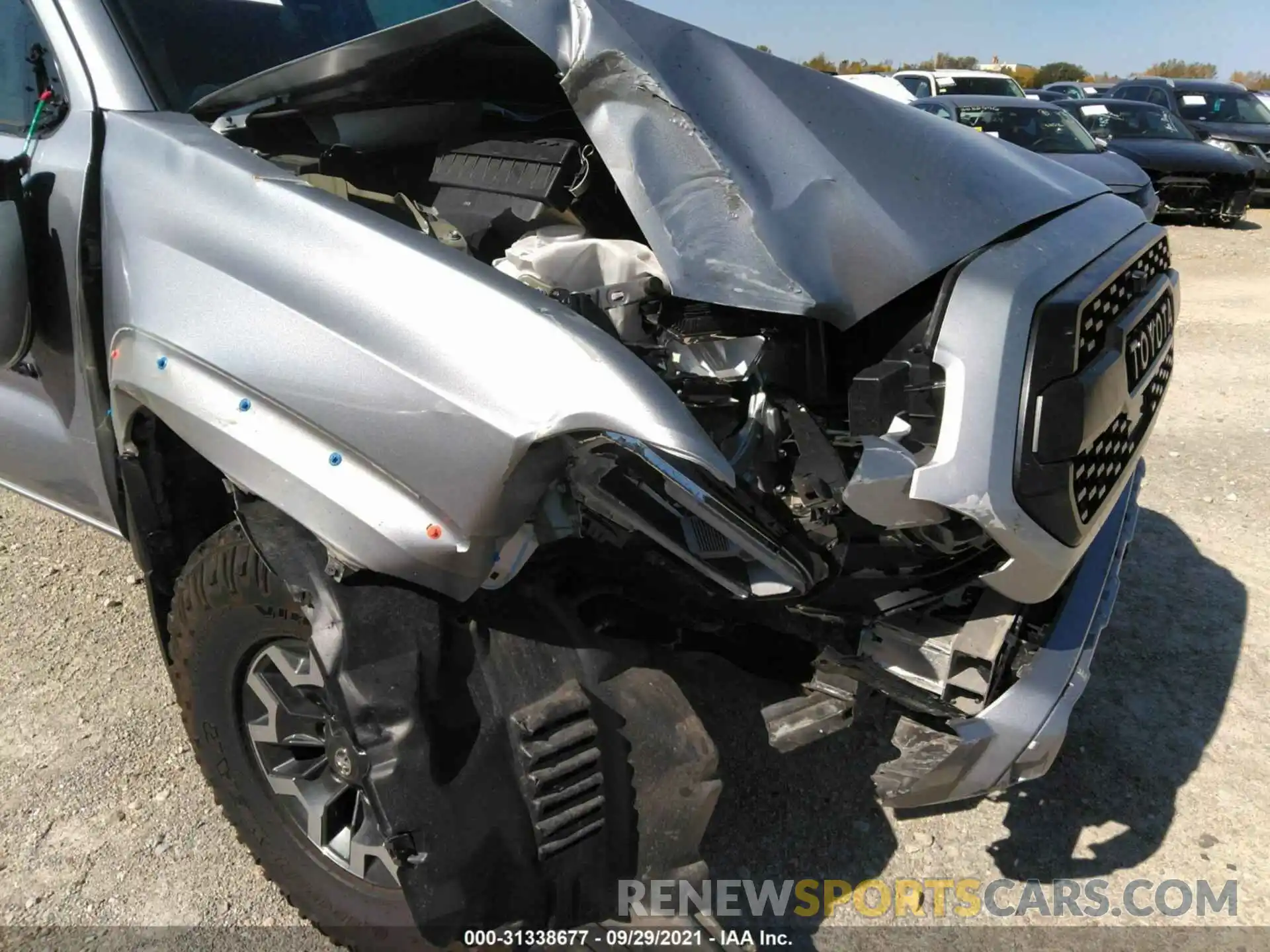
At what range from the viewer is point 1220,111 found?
548 inches

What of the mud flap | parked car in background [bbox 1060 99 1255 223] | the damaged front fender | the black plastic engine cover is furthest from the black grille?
parked car in background [bbox 1060 99 1255 223]

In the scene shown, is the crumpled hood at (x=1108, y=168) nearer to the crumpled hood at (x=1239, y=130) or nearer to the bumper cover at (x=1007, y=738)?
the crumpled hood at (x=1239, y=130)

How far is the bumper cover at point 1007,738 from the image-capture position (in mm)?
1982

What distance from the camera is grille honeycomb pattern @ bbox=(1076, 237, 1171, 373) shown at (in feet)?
5.92

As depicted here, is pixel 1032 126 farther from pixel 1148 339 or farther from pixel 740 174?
pixel 740 174

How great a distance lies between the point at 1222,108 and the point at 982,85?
3334 millimetres

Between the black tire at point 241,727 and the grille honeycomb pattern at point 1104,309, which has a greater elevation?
the grille honeycomb pattern at point 1104,309

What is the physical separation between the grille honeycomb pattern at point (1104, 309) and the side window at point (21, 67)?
94.8 inches

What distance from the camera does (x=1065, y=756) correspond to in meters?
2.81

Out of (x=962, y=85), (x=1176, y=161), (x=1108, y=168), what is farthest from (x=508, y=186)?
(x=962, y=85)

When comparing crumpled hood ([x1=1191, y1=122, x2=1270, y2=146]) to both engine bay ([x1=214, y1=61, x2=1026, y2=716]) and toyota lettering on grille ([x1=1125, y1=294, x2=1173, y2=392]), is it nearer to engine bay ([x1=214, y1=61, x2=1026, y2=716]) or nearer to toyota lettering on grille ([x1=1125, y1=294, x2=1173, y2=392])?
toyota lettering on grille ([x1=1125, y1=294, x2=1173, y2=392])

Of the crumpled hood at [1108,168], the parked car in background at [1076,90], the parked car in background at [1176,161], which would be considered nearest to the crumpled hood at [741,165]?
the crumpled hood at [1108,168]

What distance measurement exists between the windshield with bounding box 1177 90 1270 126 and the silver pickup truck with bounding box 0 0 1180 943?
14170 mm

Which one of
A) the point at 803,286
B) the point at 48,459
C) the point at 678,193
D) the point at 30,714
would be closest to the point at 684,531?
the point at 803,286
